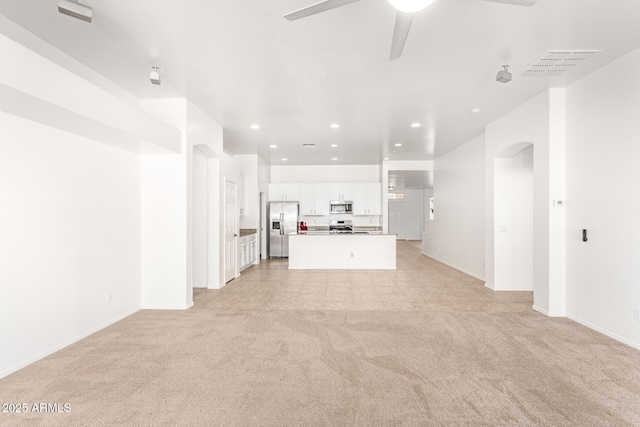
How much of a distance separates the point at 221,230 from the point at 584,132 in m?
5.62

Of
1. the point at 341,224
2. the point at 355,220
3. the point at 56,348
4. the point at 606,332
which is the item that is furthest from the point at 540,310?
Answer: the point at 355,220

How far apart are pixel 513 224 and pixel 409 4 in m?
5.08

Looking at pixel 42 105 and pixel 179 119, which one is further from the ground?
pixel 179 119

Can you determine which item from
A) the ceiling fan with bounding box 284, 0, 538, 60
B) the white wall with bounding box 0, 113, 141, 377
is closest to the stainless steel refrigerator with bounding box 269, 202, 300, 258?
the white wall with bounding box 0, 113, 141, 377

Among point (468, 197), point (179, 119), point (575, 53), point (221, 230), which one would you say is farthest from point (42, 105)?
point (468, 197)

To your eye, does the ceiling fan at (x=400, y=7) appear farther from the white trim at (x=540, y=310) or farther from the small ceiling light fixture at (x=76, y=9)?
the white trim at (x=540, y=310)

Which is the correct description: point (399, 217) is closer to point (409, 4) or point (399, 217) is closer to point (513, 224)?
point (513, 224)

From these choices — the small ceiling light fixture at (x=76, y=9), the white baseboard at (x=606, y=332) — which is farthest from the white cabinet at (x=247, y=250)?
the white baseboard at (x=606, y=332)

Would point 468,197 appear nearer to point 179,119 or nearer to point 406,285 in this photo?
point 406,285

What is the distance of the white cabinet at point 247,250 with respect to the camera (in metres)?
7.39

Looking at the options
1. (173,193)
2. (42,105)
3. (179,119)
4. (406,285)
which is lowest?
(406,285)

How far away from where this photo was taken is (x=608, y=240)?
142 inches

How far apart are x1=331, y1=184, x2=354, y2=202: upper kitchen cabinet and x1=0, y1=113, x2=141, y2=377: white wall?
6401 millimetres

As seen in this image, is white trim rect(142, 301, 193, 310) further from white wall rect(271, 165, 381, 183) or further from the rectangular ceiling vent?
white wall rect(271, 165, 381, 183)
